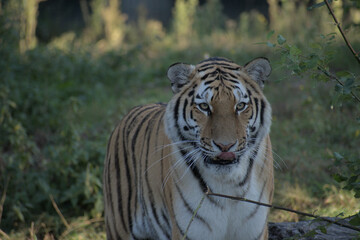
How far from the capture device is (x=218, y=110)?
2381mm

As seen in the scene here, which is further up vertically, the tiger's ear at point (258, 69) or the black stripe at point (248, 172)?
the tiger's ear at point (258, 69)

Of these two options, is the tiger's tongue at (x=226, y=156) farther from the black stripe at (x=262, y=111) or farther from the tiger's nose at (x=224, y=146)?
the black stripe at (x=262, y=111)

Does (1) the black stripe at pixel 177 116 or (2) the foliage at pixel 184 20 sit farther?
(2) the foliage at pixel 184 20

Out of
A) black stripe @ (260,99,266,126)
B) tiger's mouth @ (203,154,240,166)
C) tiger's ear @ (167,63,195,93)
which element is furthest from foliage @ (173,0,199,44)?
tiger's mouth @ (203,154,240,166)

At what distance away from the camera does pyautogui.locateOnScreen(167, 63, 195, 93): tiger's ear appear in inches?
101

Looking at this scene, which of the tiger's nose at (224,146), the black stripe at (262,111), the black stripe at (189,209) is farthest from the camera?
the black stripe at (262,111)

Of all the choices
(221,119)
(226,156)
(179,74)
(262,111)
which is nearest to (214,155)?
(226,156)

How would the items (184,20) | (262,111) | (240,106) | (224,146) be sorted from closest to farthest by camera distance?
1. (224,146)
2. (240,106)
3. (262,111)
4. (184,20)

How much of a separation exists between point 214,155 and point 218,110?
228 millimetres

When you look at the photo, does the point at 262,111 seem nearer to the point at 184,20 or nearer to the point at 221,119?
the point at 221,119

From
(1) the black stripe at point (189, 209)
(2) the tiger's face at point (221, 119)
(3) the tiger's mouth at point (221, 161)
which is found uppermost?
(2) the tiger's face at point (221, 119)

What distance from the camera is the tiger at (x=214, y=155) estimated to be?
2.37 m

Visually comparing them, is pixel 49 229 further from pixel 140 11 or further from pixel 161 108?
pixel 140 11

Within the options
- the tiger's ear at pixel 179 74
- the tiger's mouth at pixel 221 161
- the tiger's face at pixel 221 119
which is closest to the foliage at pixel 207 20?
the tiger's ear at pixel 179 74
